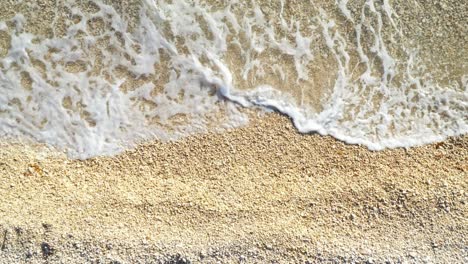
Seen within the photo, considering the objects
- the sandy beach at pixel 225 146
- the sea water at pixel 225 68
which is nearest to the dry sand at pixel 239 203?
the sandy beach at pixel 225 146

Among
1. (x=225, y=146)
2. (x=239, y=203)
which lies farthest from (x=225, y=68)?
(x=239, y=203)

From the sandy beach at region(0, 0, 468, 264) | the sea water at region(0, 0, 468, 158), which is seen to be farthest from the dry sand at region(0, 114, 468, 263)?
the sea water at region(0, 0, 468, 158)

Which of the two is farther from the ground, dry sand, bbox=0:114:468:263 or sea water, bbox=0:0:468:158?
sea water, bbox=0:0:468:158

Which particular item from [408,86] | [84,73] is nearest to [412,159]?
[408,86]

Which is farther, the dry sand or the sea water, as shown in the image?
the sea water

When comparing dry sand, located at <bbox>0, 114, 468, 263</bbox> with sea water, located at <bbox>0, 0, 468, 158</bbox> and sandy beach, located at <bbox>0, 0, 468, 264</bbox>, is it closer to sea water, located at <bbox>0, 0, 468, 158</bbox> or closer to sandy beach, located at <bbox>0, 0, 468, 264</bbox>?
sandy beach, located at <bbox>0, 0, 468, 264</bbox>

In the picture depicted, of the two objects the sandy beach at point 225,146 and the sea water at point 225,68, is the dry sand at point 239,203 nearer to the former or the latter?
the sandy beach at point 225,146
